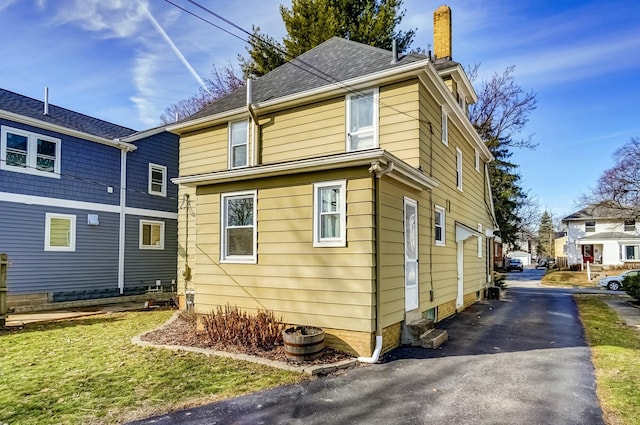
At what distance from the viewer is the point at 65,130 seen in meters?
14.5

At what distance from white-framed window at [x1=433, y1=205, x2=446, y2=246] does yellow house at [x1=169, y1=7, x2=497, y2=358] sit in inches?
2.1

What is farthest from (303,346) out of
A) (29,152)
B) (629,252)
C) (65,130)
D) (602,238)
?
(629,252)

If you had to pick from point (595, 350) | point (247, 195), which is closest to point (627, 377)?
point (595, 350)

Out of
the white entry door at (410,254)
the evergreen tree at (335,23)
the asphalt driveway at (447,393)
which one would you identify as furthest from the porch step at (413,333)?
the evergreen tree at (335,23)

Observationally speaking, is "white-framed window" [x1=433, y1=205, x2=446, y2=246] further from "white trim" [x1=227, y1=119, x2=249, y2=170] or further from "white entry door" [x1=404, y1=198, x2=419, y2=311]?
"white trim" [x1=227, y1=119, x2=249, y2=170]

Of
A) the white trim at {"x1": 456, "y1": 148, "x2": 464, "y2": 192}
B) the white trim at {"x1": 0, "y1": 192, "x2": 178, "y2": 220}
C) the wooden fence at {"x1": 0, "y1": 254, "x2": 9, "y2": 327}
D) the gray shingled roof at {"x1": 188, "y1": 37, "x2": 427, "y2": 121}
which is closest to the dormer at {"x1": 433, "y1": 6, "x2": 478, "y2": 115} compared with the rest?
the white trim at {"x1": 456, "y1": 148, "x2": 464, "y2": 192}

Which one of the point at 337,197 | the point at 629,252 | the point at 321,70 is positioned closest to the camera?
the point at 337,197

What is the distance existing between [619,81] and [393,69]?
14258 mm

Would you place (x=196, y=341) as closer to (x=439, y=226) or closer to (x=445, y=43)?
(x=439, y=226)

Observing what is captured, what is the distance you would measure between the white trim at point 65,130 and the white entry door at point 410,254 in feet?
42.6

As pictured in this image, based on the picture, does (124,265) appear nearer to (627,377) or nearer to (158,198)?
(158,198)

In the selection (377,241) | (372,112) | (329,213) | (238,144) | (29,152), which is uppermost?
(372,112)

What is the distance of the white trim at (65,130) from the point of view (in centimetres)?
1307

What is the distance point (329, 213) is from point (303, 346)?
2383mm
